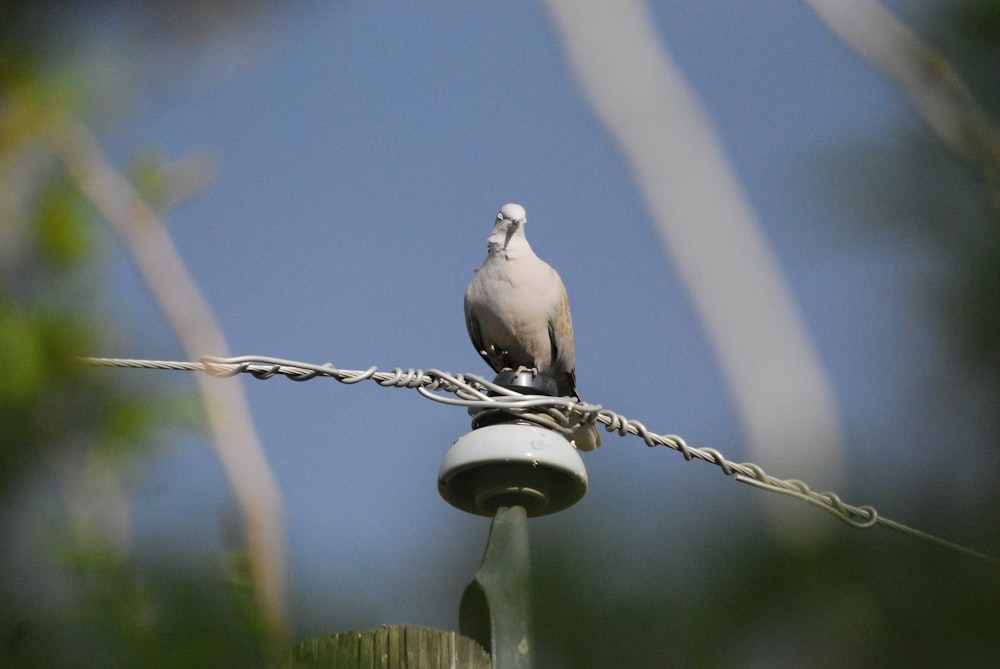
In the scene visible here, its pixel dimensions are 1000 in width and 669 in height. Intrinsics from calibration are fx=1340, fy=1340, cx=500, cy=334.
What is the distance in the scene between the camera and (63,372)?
171cm

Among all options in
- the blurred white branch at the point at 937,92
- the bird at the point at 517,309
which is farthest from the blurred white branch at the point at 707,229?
the bird at the point at 517,309

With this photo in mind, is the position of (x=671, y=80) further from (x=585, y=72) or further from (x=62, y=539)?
(x=62, y=539)

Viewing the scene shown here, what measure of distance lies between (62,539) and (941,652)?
4.23 feet

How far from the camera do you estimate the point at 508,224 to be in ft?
20.2

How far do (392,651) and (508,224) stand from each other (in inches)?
142

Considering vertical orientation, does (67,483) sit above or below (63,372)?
below

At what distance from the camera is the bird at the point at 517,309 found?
580cm

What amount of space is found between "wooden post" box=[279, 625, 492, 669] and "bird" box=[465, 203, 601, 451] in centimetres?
282

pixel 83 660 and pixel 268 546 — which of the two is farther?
pixel 268 546

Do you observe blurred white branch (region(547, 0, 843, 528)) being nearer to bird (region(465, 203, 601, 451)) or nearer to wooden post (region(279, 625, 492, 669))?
wooden post (region(279, 625, 492, 669))

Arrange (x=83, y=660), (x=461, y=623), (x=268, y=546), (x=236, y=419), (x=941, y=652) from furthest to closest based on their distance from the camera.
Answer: (x=461, y=623) < (x=236, y=419) < (x=268, y=546) < (x=941, y=652) < (x=83, y=660)

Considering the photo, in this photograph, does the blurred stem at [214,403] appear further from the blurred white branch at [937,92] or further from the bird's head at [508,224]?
the bird's head at [508,224]

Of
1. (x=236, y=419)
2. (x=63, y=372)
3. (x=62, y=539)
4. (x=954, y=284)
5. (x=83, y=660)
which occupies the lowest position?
(x=83, y=660)

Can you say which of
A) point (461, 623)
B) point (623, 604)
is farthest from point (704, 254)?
point (461, 623)
